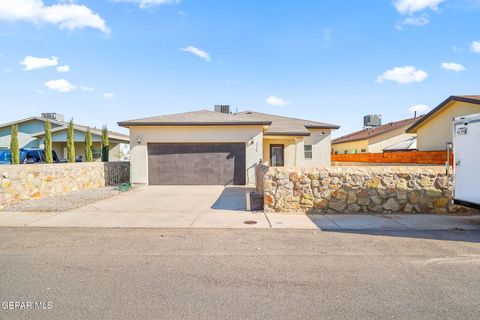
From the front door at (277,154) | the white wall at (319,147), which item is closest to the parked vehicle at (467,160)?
the front door at (277,154)

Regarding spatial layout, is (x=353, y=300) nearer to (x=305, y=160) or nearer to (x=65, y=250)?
(x=65, y=250)

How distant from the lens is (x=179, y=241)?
633 cm

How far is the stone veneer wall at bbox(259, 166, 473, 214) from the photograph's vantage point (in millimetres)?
9297

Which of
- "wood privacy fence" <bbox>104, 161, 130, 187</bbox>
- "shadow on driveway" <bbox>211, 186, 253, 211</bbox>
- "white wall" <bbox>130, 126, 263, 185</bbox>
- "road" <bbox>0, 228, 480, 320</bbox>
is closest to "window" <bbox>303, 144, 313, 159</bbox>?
"white wall" <bbox>130, 126, 263, 185</bbox>

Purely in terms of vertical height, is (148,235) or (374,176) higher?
(374,176)

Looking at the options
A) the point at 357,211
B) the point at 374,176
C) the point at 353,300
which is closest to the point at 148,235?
the point at 353,300

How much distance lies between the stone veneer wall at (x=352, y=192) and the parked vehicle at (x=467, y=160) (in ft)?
4.32

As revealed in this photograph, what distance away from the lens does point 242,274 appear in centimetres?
459

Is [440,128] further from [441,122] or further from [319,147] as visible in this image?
[319,147]

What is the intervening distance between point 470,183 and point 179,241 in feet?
24.2

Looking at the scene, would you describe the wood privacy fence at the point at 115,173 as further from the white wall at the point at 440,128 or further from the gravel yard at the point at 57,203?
the white wall at the point at 440,128

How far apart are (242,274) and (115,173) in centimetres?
1641

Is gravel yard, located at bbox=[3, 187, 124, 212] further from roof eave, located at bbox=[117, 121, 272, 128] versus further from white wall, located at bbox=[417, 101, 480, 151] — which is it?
white wall, located at bbox=[417, 101, 480, 151]

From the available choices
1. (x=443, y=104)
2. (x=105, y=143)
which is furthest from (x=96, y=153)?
(x=443, y=104)
